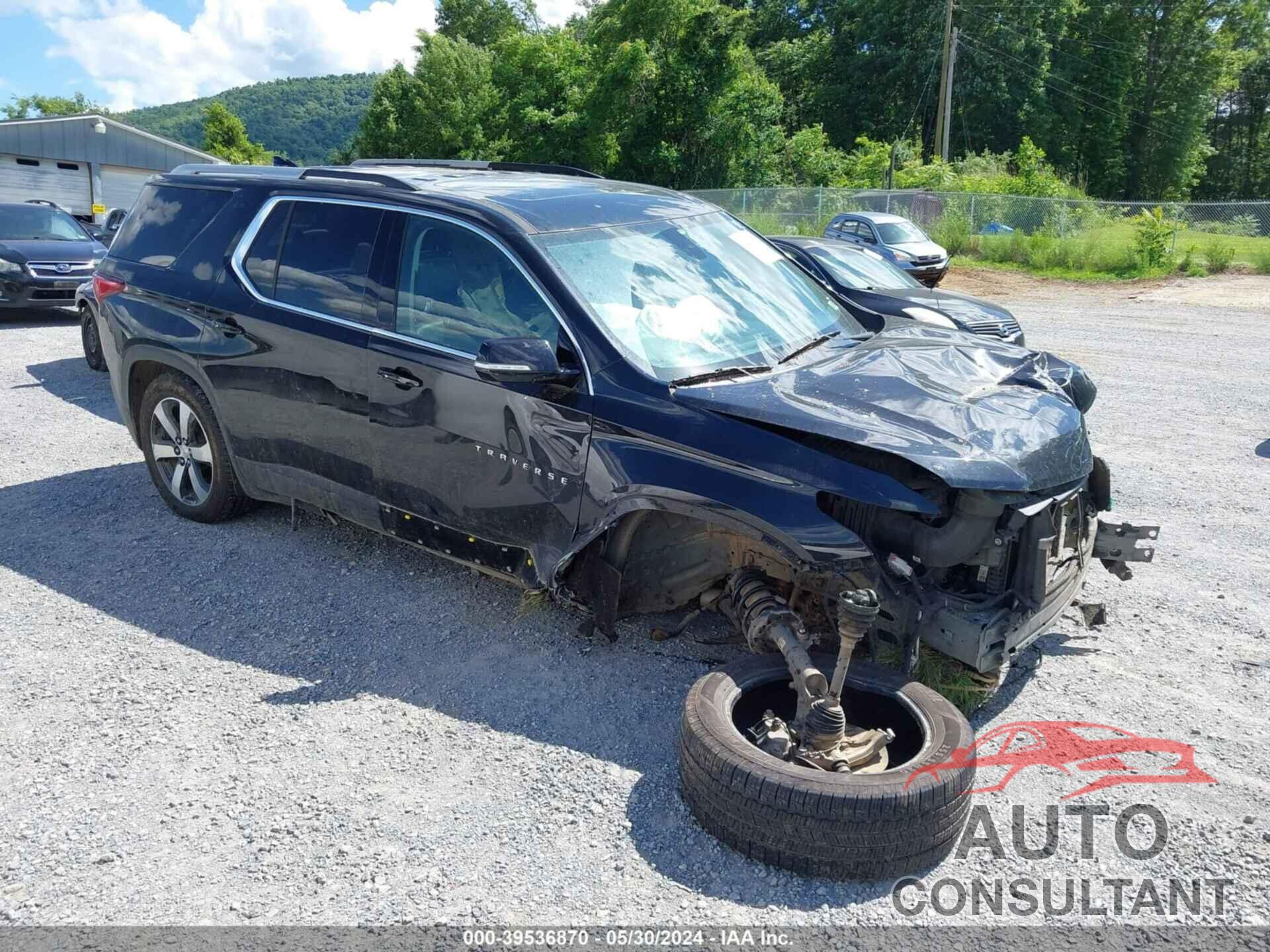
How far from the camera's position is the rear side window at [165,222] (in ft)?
18.4

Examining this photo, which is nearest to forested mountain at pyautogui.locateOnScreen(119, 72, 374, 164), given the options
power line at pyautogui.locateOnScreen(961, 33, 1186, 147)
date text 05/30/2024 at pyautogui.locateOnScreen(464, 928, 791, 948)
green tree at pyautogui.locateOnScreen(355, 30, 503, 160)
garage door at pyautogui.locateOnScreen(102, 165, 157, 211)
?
green tree at pyautogui.locateOnScreen(355, 30, 503, 160)

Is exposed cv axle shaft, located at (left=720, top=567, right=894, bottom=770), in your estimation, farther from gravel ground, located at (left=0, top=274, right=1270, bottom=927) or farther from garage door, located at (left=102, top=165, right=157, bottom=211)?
garage door, located at (left=102, top=165, right=157, bottom=211)

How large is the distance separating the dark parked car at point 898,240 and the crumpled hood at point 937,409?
16.3 meters

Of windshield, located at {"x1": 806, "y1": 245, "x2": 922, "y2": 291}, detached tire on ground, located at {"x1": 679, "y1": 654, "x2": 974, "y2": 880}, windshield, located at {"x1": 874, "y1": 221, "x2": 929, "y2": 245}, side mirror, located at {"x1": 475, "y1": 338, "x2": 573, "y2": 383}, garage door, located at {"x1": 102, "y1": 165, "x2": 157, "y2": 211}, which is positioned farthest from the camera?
garage door, located at {"x1": 102, "y1": 165, "x2": 157, "y2": 211}

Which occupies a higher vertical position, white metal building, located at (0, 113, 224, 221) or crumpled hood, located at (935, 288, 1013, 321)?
white metal building, located at (0, 113, 224, 221)

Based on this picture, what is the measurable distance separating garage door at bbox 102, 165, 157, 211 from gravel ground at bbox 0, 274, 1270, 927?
38.0 metres

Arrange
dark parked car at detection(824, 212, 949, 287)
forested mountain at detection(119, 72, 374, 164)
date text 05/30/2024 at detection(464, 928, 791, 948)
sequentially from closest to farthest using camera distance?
date text 05/30/2024 at detection(464, 928, 791, 948), dark parked car at detection(824, 212, 949, 287), forested mountain at detection(119, 72, 374, 164)

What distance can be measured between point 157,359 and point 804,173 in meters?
34.6

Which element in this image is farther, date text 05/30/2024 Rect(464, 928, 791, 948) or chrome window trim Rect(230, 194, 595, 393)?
chrome window trim Rect(230, 194, 595, 393)

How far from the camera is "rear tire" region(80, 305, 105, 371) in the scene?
10211 millimetres

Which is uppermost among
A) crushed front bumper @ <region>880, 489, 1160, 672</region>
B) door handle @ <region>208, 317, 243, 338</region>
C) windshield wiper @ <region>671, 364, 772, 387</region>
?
windshield wiper @ <region>671, 364, 772, 387</region>

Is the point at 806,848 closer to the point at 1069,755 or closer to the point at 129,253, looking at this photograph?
the point at 1069,755

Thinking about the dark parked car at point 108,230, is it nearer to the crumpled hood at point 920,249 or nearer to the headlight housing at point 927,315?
the headlight housing at point 927,315

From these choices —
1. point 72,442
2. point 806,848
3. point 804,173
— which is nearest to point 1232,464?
point 806,848
